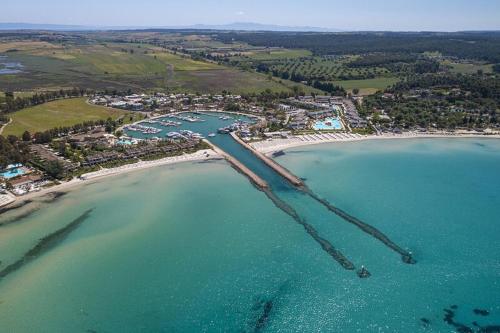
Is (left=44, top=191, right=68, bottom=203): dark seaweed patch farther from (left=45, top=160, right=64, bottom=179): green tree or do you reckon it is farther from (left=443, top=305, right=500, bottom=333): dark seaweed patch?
(left=443, top=305, right=500, bottom=333): dark seaweed patch

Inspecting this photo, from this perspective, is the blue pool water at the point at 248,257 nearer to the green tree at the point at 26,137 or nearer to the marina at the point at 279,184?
the marina at the point at 279,184

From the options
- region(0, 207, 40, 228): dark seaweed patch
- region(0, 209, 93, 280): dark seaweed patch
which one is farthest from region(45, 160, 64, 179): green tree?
region(0, 209, 93, 280): dark seaweed patch

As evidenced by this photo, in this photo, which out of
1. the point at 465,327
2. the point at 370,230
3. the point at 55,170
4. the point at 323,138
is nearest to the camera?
the point at 465,327

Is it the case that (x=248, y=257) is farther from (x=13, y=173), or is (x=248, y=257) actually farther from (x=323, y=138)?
(x=323, y=138)

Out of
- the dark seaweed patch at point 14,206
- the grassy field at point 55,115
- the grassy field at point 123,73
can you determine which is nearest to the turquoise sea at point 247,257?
the dark seaweed patch at point 14,206

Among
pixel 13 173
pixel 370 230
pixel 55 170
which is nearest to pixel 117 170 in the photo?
pixel 55 170

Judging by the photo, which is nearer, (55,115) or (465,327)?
(465,327)
